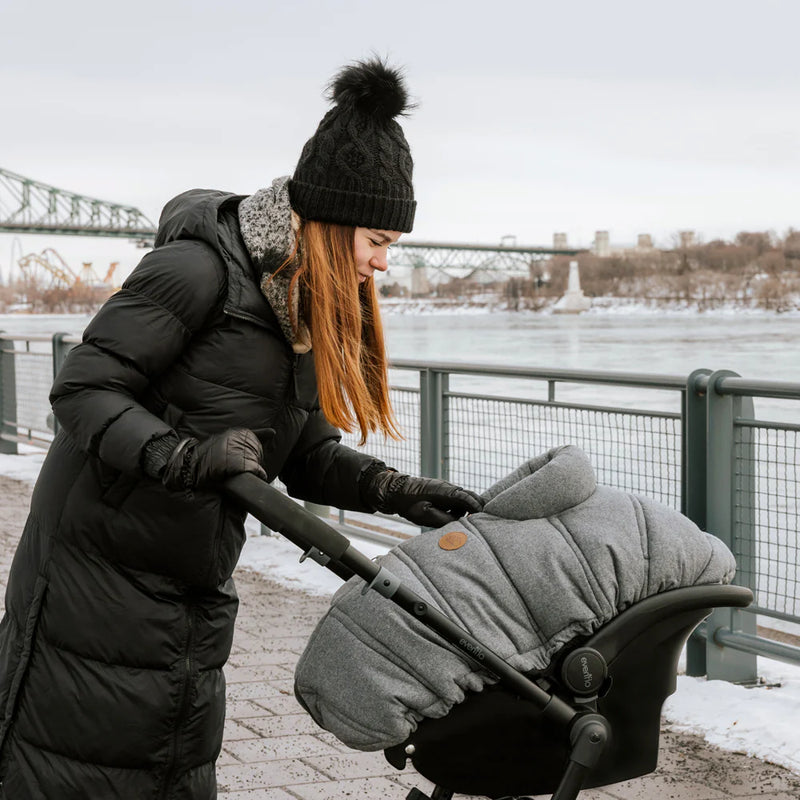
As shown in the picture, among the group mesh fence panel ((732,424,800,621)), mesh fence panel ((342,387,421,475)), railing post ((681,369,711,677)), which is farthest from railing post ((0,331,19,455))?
mesh fence panel ((732,424,800,621))

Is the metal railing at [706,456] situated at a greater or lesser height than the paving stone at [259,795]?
greater

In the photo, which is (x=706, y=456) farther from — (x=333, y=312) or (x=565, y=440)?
(x=333, y=312)

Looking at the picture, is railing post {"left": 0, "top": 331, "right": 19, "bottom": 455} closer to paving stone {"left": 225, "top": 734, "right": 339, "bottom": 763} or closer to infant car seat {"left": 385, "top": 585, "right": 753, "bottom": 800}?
paving stone {"left": 225, "top": 734, "right": 339, "bottom": 763}

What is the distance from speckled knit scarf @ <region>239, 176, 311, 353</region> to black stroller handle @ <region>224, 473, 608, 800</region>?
15.3 inches

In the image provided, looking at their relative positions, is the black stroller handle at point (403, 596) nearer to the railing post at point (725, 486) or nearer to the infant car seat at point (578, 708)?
the infant car seat at point (578, 708)

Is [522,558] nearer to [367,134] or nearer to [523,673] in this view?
[523,673]

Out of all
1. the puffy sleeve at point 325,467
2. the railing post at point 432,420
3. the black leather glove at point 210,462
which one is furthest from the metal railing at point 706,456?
the black leather glove at point 210,462

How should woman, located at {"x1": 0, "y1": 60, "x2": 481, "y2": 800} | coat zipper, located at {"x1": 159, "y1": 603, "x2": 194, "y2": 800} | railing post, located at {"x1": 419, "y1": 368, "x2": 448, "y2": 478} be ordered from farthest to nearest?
railing post, located at {"x1": 419, "y1": 368, "x2": 448, "y2": 478}
coat zipper, located at {"x1": 159, "y1": 603, "x2": 194, "y2": 800}
woman, located at {"x1": 0, "y1": 60, "x2": 481, "y2": 800}

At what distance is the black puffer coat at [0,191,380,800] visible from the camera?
2.11m

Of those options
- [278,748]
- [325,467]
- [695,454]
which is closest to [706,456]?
[695,454]

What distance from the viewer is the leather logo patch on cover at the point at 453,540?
6.95 feet

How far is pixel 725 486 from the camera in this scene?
4.46 m

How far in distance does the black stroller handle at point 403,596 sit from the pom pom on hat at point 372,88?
0.78m

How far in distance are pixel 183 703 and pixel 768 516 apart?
2774 millimetres
